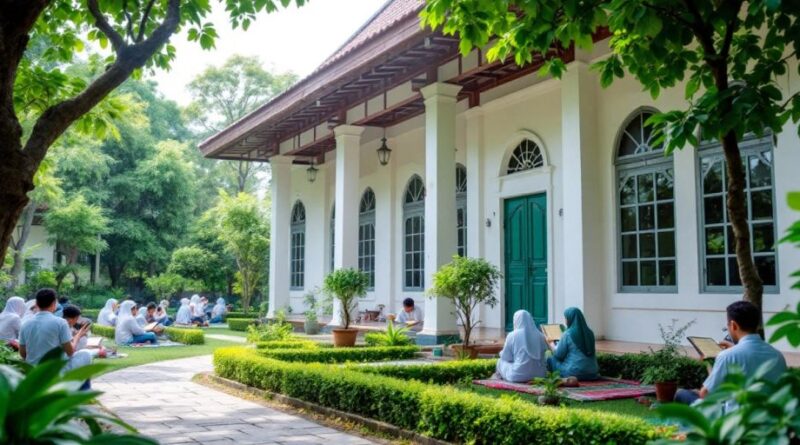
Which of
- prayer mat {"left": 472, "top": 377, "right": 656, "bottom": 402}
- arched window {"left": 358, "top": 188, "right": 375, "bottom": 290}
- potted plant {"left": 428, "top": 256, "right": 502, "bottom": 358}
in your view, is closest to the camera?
prayer mat {"left": 472, "top": 377, "right": 656, "bottom": 402}

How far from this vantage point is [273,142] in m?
20.6

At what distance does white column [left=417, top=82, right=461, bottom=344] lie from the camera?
43.0 feet

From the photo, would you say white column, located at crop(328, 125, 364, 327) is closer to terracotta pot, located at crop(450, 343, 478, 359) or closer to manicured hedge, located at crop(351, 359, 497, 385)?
terracotta pot, located at crop(450, 343, 478, 359)

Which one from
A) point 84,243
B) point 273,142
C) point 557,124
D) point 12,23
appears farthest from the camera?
point 84,243

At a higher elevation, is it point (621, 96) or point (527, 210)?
point (621, 96)

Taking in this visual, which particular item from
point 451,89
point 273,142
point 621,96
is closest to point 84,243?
point 273,142

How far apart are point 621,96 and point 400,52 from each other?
374cm

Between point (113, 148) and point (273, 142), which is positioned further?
point (113, 148)

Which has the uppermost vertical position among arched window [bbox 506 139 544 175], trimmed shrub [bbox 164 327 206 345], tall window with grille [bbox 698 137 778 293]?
arched window [bbox 506 139 544 175]

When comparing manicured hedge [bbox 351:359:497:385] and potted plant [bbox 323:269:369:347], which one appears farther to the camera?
potted plant [bbox 323:269:369:347]

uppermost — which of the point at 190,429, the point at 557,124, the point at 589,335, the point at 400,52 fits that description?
the point at 400,52

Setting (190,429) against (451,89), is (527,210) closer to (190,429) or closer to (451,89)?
(451,89)

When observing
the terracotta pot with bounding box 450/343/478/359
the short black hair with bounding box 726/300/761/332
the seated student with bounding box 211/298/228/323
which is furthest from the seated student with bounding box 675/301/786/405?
the seated student with bounding box 211/298/228/323

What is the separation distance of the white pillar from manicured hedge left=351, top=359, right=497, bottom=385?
2.24 metres
